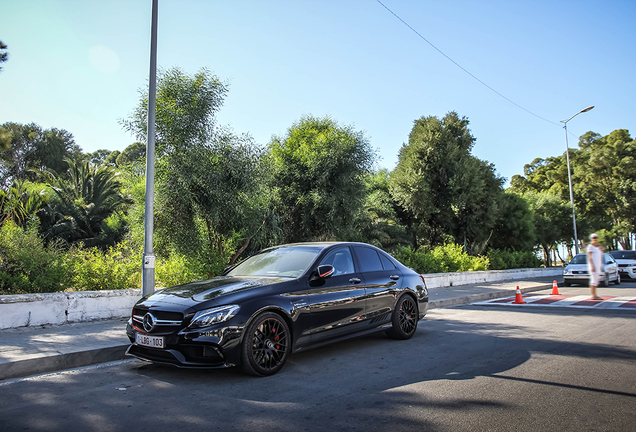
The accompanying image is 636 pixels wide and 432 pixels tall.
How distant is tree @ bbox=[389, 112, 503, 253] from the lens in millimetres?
27688

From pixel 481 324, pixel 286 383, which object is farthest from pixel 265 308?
pixel 481 324

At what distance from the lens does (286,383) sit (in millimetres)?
4871

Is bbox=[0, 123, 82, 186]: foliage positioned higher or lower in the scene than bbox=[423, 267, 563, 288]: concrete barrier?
higher

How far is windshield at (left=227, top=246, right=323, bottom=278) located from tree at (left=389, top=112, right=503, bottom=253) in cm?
2174

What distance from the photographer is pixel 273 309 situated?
17.2 ft

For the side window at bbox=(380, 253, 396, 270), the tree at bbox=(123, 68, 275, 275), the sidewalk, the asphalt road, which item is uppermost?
the tree at bbox=(123, 68, 275, 275)

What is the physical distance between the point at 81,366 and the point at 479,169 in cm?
2737

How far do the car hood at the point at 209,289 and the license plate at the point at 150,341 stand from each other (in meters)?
0.41

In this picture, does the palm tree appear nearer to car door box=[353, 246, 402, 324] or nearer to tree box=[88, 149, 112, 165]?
car door box=[353, 246, 402, 324]

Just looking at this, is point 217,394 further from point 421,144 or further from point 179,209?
point 421,144

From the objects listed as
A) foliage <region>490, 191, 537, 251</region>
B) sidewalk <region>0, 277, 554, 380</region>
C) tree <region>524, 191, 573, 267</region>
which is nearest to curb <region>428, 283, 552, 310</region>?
sidewalk <region>0, 277, 554, 380</region>

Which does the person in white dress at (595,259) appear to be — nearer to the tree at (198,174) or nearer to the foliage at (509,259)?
the tree at (198,174)

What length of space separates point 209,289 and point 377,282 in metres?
2.64

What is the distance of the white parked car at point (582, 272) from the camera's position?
19.3m
